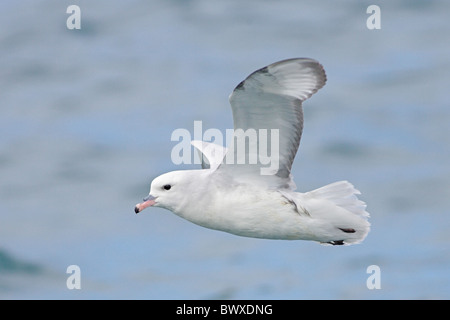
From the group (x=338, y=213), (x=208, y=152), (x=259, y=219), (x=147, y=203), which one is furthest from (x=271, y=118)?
(x=208, y=152)

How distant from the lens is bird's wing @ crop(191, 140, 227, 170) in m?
10.7

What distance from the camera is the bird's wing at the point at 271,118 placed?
877 cm

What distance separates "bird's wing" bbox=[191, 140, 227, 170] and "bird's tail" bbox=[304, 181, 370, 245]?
1472 mm

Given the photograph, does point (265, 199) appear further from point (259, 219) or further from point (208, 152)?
point (208, 152)

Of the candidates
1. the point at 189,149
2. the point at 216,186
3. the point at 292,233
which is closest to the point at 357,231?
the point at 292,233

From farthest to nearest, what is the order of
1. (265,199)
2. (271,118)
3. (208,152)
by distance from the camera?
(208,152), (265,199), (271,118)

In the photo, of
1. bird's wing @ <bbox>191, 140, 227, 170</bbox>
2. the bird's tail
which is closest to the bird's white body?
the bird's tail

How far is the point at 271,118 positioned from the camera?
9.21 meters

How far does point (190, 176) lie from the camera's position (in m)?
9.60

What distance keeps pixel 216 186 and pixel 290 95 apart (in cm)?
120

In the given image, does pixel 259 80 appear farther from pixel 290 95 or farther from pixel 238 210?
pixel 238 210

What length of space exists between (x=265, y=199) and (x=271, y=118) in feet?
2.62

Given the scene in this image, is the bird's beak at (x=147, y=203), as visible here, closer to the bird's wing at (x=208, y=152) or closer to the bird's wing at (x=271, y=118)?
the bird's wing at (x=271, y=118)

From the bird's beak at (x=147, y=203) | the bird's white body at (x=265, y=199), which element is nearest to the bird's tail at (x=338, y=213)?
the bird's white body at (x=265, y=199)
